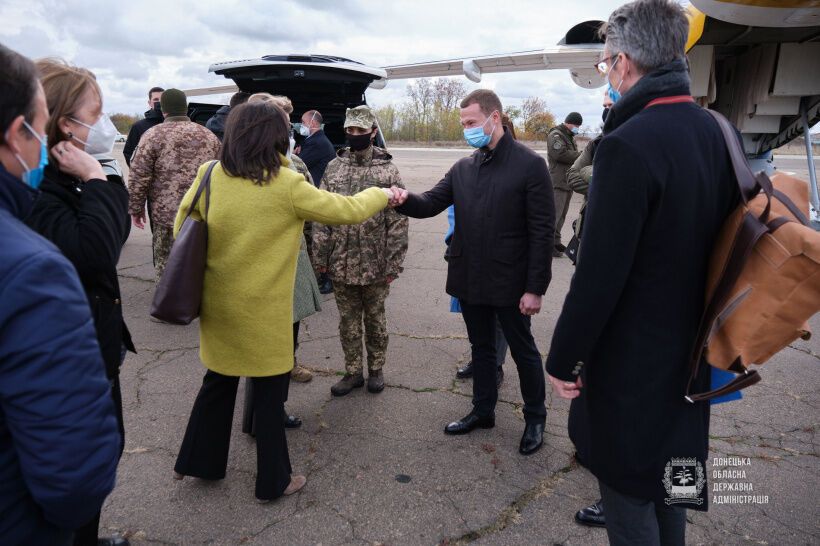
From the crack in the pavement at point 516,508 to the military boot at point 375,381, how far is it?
1.36 m

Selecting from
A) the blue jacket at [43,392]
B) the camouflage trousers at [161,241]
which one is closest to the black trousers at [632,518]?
the blue jacket at [43,392]

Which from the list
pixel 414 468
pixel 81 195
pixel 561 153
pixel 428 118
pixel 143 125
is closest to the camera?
pixel 81 195

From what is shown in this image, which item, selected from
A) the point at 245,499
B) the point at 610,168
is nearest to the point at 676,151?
the point at 610,168

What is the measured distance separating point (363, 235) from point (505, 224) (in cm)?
108

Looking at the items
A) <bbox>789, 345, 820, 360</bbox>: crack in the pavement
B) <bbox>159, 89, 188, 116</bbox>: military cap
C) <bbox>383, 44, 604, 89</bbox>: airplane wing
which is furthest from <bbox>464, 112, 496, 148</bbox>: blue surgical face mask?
<bbox>383, 44, 604, 89</bbox>: airplane wing

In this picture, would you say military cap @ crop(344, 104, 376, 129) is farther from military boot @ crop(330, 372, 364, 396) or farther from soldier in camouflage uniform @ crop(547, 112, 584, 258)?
soldier in camouflage uniform @ crop(547, 112, 584, 258)

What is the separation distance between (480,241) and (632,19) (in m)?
1.59

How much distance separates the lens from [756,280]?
1436mm

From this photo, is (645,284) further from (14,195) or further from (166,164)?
(166,164)

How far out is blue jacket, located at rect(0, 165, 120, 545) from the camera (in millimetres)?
1043

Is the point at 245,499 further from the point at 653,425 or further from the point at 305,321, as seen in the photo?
the point at 305,321

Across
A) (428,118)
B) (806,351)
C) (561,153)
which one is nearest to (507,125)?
(806,351)

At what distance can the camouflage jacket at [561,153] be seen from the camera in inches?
311

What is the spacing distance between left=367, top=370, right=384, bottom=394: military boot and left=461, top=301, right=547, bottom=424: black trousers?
0.79 m
